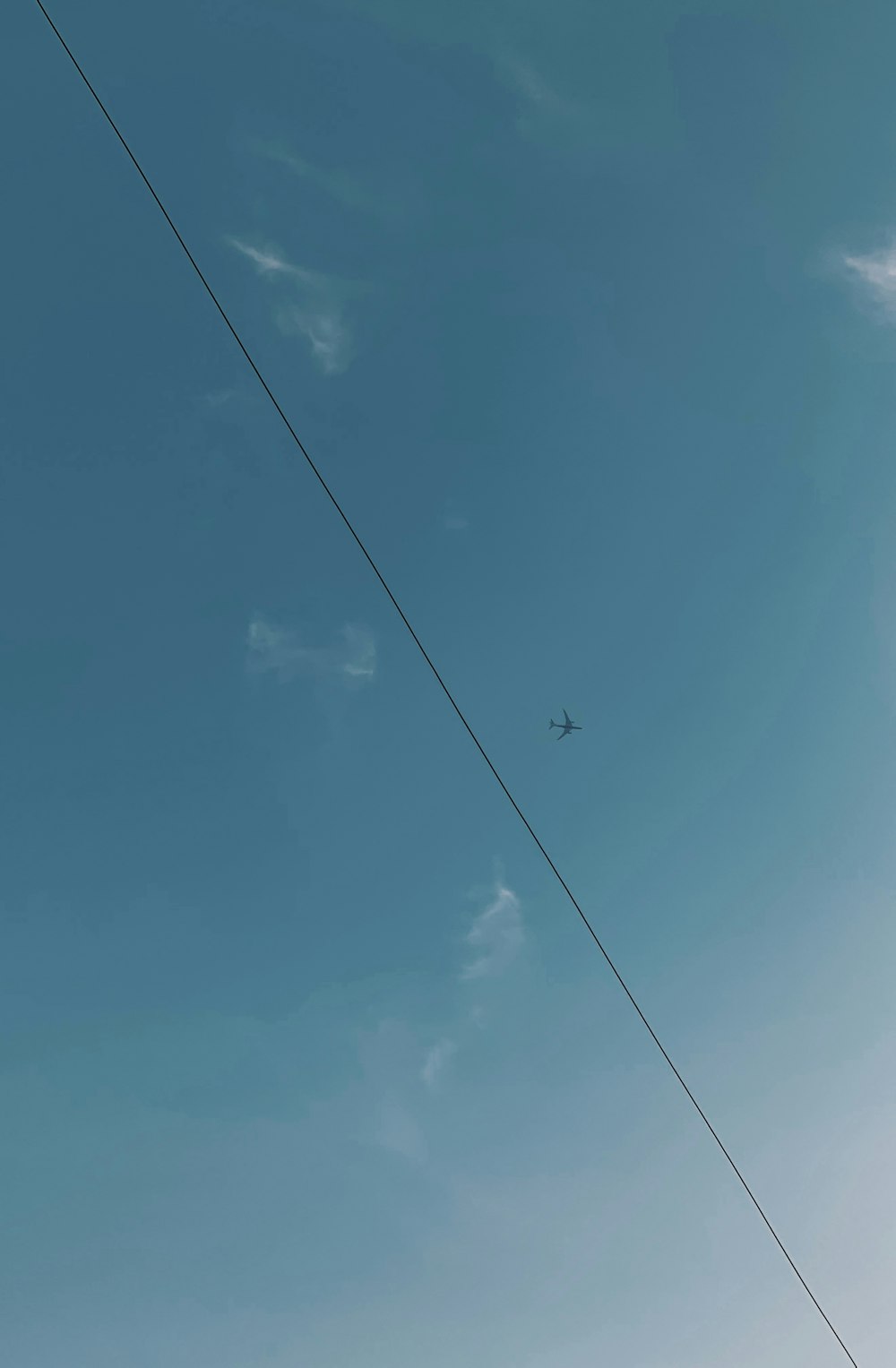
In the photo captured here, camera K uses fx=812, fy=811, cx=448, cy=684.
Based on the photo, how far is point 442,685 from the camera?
33.4 metres

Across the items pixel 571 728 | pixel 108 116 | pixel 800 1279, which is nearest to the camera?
pixel 800 1279

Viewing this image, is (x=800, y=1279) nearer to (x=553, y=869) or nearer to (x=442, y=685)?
(x=553, y=869)

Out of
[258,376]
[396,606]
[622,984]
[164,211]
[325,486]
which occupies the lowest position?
[622,984]

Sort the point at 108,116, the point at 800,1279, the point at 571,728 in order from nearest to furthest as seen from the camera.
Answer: the point at 800,1279
the point at 108,116
the point at 571,728

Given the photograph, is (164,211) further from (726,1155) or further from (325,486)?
(726,1155)

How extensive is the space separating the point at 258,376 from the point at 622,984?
94.1 feet

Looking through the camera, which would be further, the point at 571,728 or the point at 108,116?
the point at 571,728

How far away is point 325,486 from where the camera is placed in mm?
33000

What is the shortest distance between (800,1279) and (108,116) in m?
53.7

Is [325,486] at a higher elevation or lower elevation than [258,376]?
lower

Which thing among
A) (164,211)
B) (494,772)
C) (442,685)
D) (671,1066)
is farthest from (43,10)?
(671,1066)

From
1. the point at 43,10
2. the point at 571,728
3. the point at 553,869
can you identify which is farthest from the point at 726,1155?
the point at 571,728

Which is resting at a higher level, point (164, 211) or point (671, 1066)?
point (164, 211)

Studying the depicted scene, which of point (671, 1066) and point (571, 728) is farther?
point (571, 728)
